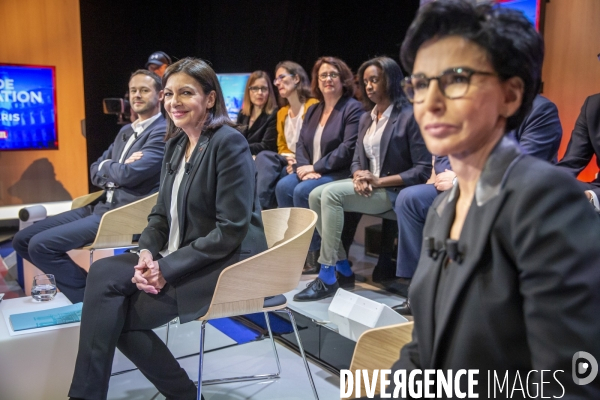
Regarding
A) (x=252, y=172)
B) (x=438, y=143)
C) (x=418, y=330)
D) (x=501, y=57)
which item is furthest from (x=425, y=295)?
(x=252, y=172)

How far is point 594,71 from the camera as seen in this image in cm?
385

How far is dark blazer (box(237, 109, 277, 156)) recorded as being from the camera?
462 cm

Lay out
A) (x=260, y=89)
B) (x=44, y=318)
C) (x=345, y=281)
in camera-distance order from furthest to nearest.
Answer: (x=260, y=89)
(x=345, y=281)
(x=44, y=318)

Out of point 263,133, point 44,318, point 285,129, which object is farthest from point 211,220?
point 263,133

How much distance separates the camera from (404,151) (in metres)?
3.37

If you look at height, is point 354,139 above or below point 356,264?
above

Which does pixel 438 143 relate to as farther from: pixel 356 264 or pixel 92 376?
pixel 356 264

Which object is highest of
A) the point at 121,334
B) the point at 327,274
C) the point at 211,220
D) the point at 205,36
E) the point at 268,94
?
the point at 205,36

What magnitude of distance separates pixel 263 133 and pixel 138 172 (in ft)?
4.79

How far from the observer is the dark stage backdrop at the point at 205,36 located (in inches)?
259

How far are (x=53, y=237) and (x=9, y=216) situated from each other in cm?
340

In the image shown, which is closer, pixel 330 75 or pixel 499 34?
pixel 499 34

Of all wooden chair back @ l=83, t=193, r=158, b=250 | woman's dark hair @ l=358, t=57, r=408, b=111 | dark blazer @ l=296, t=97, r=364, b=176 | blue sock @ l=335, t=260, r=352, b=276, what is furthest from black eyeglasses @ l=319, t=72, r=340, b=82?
wooden chair back @ l=83, t=193, r=158, b=250

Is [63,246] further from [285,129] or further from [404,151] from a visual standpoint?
[404,151]
